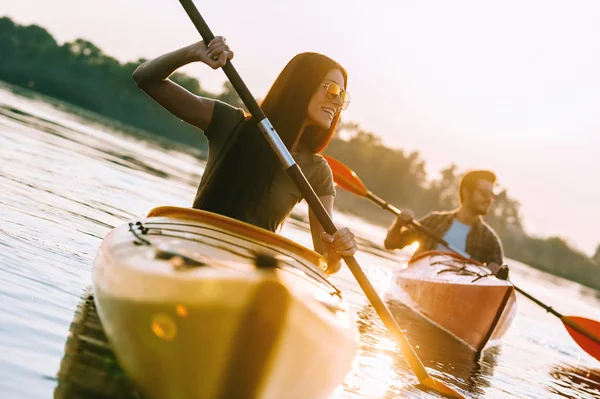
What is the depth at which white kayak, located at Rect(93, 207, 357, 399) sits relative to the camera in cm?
231

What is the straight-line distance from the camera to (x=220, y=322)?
2.32m

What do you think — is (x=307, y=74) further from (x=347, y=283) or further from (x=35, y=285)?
(x=347, y=283)

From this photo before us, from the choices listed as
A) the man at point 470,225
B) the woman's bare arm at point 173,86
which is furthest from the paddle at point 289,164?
the man at point 470,225

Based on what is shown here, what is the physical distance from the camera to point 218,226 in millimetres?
3135

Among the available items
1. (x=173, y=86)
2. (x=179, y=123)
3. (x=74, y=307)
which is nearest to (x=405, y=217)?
(x=74, y=307)

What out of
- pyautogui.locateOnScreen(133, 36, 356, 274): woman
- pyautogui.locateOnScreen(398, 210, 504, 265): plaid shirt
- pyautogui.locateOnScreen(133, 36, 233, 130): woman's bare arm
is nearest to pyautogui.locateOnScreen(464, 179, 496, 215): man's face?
pyautogui.locateOnScreen(398, 210, 504, 265): plaid shirt

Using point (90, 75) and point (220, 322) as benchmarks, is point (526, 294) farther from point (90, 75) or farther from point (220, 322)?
point (90, 75)

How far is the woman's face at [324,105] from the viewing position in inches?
149

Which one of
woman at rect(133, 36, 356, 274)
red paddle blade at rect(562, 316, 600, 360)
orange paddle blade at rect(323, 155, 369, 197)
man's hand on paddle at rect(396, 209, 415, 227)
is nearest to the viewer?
woman at rect(133, 36, 356, 274)

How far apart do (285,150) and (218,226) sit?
738 millimetres

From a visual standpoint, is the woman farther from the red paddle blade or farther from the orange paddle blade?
the orange paddle blade

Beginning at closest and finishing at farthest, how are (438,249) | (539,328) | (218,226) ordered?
(218,226), (438,249), (539,328)

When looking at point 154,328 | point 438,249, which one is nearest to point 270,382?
point 154,328

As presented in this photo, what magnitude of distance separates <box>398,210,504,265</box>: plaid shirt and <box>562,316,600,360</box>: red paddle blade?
1.36m
